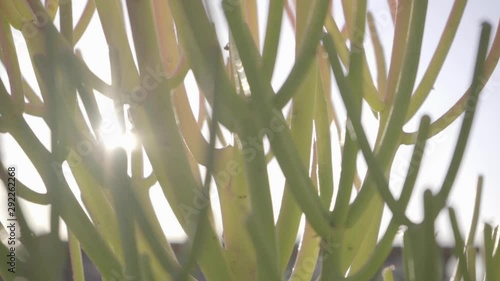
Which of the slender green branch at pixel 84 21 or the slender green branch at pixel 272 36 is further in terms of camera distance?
the slender green branch at pixel 84 21

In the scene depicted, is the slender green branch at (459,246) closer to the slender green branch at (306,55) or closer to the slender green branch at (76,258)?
the slender green branch at (306,55)

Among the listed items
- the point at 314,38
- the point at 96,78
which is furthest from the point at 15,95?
the point at 314,38

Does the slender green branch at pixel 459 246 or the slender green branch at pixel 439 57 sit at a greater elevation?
the slender green branch at pixel 439 57

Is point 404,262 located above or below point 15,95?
below

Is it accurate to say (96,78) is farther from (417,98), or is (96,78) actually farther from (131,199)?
(417,98)

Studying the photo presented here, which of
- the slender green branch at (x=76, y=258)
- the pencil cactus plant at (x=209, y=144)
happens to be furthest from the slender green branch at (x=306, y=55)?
the slender green branch at (x=76, y=258)

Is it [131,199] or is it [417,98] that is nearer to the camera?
[131,199]

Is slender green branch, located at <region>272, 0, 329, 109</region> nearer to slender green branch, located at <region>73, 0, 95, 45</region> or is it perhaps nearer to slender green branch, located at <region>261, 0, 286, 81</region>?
slender green branch, located at <region>261, 0, 286, 81</region>
